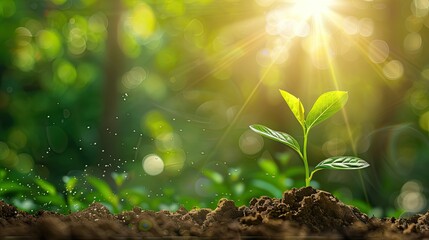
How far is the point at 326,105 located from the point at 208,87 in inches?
169

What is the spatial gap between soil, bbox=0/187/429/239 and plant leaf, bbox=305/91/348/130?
0.25m

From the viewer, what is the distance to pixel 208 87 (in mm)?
5828

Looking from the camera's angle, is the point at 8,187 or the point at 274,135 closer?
the point at 274,135

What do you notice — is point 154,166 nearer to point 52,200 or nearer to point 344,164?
point 52,200

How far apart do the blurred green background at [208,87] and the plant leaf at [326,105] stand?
2299 mm

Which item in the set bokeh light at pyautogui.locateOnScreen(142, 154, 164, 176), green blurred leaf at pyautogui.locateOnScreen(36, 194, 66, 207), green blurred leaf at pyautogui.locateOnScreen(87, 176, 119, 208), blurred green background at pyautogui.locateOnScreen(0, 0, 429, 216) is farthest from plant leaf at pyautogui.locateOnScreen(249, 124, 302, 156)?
bokeh light at pyautogui.locateOnScreen(142, 154, 164, 176)

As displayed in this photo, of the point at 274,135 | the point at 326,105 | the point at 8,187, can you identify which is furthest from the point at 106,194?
the point at 326,105

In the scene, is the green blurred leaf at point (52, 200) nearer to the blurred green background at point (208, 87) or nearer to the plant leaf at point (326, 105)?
the plant leaf at point (326, 105)

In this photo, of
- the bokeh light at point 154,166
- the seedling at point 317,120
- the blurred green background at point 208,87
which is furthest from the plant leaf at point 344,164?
the bokeh light at point 154,166

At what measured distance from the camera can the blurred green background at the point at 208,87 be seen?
15.5 feet

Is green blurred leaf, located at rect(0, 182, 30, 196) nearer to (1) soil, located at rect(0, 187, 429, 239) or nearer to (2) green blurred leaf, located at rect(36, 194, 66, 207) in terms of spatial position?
(2) green blurred leaf, located at rect(36, 194, 66, 207)

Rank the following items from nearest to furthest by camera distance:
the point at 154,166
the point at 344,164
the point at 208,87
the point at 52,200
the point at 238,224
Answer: the point at 238,224 < the point at 344,164 < the point at 52,200 < the point at 154,166 < the point at 208,87

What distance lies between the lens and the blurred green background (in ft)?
15.5

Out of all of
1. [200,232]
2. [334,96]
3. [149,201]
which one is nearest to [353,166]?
[334,96]
